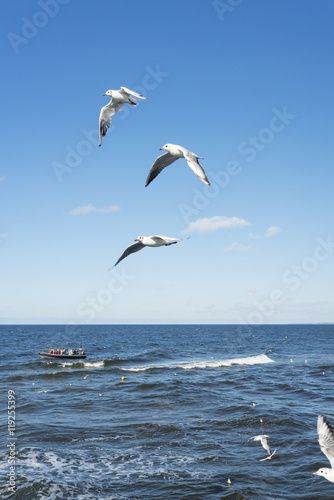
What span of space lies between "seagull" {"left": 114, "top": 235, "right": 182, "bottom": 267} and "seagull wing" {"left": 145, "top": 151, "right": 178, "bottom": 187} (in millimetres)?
1781

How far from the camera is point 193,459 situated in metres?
17.8

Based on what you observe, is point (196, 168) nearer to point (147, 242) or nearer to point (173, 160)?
point (147, 242)

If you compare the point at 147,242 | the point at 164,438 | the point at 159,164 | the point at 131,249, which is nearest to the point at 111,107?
the point at 159,164

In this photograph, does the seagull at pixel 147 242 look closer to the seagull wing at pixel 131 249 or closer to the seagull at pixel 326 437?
the seagull wing at pixel 131 249

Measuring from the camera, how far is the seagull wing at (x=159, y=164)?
10648 millimetres

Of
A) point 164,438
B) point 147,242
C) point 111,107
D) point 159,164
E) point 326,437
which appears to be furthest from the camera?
point 164,438

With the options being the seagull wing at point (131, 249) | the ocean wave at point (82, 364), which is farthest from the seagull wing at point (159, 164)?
the ocean wave at point (82, 364)

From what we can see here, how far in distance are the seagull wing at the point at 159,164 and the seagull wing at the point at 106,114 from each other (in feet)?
9.73

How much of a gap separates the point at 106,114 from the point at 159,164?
131 inches

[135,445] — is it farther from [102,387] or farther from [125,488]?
[102,387]

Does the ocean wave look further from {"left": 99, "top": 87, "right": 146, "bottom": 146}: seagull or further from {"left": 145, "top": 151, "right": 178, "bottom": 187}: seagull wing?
{"left": 145, "top": 151, "right": 178, "bottom": 187}: seagull wing

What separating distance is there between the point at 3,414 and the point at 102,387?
37.1 feet

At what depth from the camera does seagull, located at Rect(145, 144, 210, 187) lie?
26.0ft

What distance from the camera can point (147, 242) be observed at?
30.2 ft
